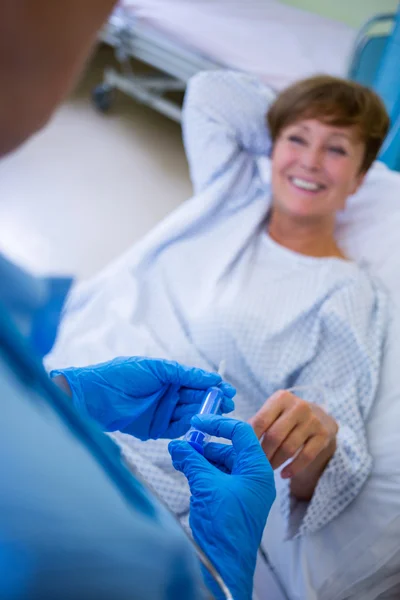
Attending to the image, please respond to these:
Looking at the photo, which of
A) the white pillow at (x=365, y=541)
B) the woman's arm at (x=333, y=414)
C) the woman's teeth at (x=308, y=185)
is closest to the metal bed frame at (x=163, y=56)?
the woman's teeth at (x=308, y=185)

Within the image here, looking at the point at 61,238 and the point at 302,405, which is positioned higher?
the point at 302,405

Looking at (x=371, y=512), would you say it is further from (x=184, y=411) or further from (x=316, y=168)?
(x=316, y=168)

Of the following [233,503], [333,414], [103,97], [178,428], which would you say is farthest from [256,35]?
[233,503]

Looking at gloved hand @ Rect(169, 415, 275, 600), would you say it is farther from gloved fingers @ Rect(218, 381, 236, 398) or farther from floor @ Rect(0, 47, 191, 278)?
floor @ Rect(0, 47, 191, 278)

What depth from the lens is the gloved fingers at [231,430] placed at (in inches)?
32.2

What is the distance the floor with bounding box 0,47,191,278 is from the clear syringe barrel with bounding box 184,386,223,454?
167 cm

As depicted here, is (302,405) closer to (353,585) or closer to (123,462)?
(353,585)

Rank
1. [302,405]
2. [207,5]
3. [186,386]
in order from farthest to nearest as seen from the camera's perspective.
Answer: [207,5] → [302,405] → [186,386]

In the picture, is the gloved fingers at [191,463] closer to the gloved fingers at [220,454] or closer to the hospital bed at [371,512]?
the gloved fingers at [220,454]

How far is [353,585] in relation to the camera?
1.15 meters

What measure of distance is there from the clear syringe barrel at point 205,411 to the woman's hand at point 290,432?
17cm

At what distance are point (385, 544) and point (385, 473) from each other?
134 millimetres

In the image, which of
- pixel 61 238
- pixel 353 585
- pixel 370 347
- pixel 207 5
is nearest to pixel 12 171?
pixel 61 238

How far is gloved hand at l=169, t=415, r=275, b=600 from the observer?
2.24 feet
